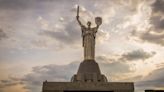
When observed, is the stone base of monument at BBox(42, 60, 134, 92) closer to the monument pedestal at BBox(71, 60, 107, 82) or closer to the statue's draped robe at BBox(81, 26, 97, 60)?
the monument pedestal at BBox(71, 60, 107, 82)

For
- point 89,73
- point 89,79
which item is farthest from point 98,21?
point 89,79

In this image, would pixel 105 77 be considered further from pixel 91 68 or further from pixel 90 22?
pixel 90 22

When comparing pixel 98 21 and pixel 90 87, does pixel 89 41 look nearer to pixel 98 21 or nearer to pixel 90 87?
pixel 98 21

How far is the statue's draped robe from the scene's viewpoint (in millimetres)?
25625

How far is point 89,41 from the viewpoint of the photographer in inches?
1022

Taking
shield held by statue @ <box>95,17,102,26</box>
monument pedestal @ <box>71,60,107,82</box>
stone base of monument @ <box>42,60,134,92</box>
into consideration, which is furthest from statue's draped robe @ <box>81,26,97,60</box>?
stone base of monument @ <box>42,60,134,92</box>

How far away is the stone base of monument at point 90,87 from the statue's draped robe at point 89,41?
3316 millimetres

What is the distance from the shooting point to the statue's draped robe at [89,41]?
2562cm

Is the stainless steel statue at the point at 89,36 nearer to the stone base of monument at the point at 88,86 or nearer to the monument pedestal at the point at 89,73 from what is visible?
the monument pedestal at the point at 89,73

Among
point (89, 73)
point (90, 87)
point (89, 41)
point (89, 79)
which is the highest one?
point (89, 41)

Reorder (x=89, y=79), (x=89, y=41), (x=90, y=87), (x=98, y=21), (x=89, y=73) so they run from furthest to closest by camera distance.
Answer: (x=98, y=21) → (x=89, y=41) → (x=89, y=73) → (x=89, y=79) → (x=90, y=87)

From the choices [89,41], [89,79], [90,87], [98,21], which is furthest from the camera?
[98,21]

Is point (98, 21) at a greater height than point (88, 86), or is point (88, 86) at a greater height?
point (98, 21)

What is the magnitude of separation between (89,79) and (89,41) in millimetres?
3568
